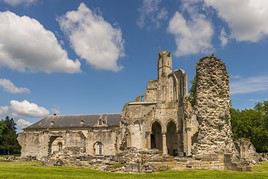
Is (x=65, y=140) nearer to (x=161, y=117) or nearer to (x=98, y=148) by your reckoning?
(x=98, y=148)

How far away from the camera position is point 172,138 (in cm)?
4303

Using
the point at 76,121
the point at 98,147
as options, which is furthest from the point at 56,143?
the point at 98,147

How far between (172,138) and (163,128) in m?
1.96

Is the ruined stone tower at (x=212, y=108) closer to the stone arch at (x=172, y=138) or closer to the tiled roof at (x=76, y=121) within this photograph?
the stone arch at (x=172, y=138)

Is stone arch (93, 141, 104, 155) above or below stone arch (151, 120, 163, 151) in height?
below

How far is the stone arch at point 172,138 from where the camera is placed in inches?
1671

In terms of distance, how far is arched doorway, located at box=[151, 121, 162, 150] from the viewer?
43.4 m

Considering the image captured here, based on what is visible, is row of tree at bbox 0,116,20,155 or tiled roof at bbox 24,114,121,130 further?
row of tree at bbox 0,116,20,155

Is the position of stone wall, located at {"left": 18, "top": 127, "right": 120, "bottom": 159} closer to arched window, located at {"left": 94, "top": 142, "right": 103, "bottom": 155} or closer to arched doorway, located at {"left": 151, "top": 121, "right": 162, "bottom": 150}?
arched window, located at {"left": 94, "top": 142, "right": 103, "bottom": 155}

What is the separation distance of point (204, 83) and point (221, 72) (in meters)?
1.20

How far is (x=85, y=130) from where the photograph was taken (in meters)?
58.6

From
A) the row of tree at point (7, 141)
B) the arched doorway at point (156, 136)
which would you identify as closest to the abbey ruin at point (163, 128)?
the arched doorway at point (156, 136)

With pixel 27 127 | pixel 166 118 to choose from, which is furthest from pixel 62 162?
pixel 27 127

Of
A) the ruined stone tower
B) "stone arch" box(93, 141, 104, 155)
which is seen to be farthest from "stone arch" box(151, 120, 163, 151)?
the ruined stone tower
